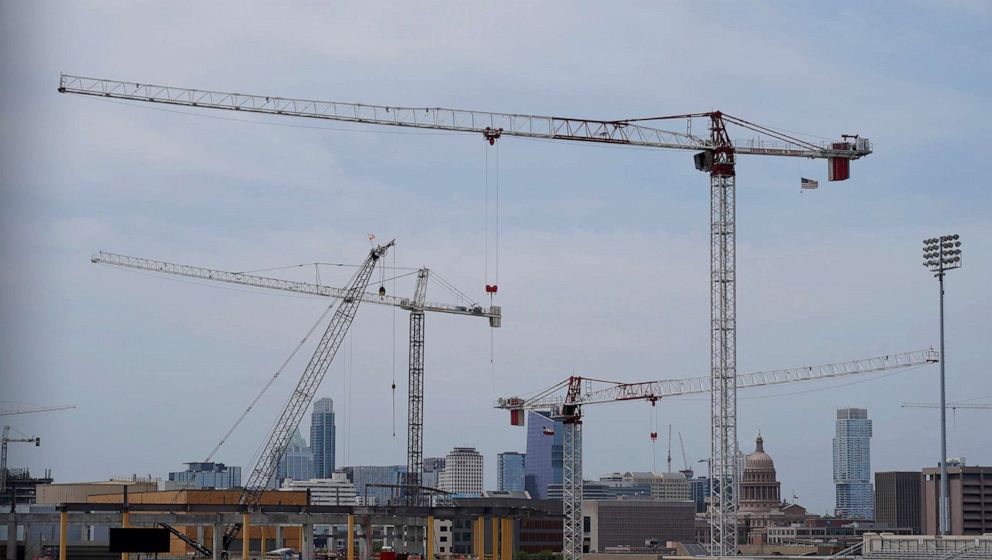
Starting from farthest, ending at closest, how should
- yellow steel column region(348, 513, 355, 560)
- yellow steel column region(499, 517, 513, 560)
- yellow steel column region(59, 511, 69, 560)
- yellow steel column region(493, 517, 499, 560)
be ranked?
yellow steel column region(499, 517, 513, 560), yellow steel column region(493, 517, 499, 560), yellow steel column region(348, 513, 355, 560), yellow steel column region(59, 511, 69, 560)

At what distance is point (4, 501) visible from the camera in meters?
136

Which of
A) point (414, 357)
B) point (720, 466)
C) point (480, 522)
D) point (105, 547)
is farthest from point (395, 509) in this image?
point (414, 357)

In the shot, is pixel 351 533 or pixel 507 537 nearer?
pixel 351 533

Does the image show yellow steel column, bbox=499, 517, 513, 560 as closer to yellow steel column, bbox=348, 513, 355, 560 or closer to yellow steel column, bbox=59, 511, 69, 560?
yellow steel column, bbox=348, 513, 355, 560

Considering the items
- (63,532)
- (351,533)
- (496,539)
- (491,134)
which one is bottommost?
(496,539)

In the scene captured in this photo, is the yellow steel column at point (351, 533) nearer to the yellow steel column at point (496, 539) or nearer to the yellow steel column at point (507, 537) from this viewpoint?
the yellow steel column at point (496, 539)

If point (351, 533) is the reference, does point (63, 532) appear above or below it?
above

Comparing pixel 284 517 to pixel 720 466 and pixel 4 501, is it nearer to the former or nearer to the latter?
pixel 4 501

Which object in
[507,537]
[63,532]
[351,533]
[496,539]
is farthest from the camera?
[507,537]

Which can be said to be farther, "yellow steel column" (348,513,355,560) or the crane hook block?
the crane hook block

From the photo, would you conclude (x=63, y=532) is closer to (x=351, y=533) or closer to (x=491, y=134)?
(x=351, y=533)

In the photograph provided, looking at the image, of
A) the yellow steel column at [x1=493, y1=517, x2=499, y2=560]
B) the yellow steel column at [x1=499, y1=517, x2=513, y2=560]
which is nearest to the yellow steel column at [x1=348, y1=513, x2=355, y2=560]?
the yellow steel column at [x1=493, y1=517, x2=499, y2=560]

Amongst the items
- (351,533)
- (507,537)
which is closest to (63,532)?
(351,533)

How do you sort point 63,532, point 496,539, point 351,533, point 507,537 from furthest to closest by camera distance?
point 507,537 → point 496,539 → point 351,533 → point 63,532
